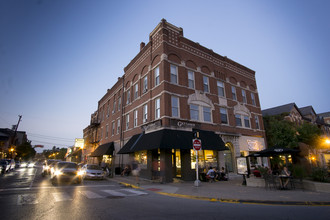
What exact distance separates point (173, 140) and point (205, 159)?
5133mm

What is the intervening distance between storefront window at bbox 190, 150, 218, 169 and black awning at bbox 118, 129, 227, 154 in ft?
5.25

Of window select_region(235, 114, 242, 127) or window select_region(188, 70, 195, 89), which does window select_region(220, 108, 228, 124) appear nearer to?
window select_region(235, 114, 242, 127)

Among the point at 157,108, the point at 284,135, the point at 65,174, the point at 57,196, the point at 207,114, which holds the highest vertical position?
the point at 157,108

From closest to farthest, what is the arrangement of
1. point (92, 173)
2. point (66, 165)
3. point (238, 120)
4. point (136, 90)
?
point (66, 165) < point (92, 173) < point (136, 90) < point (238, 120)

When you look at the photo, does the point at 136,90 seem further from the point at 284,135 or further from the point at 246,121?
the point at 284,135

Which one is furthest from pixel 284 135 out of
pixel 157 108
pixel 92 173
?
pixel 92 173

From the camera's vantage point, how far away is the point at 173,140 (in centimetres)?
1520

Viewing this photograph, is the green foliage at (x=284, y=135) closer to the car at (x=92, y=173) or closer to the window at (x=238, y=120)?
the window at (x=238, y=120)

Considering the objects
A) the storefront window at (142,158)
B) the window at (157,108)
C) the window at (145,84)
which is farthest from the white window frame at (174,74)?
the storefront window at (142,158)

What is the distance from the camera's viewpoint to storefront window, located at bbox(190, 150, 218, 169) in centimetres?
1759

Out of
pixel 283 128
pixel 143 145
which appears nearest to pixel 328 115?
pixel 283 128

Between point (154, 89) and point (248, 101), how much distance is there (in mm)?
14470

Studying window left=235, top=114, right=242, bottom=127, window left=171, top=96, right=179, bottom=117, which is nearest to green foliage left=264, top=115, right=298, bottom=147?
window left=235, top=114, right=242, bottom=127

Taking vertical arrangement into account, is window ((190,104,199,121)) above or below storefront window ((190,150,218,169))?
above
